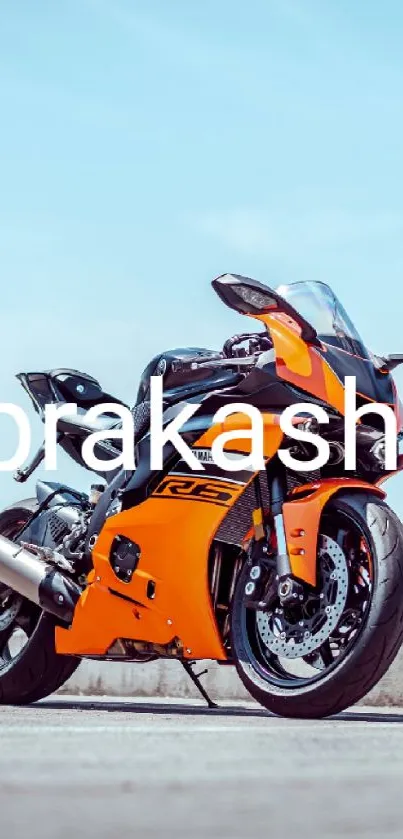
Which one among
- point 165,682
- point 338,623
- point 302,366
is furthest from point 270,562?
point 165,682

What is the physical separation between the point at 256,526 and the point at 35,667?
179 cm

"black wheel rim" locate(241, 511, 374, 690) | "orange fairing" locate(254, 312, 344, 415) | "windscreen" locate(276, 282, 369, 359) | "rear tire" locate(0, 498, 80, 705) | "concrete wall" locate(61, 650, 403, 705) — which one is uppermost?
"windscreen" locate(276, 282, 369, 359)

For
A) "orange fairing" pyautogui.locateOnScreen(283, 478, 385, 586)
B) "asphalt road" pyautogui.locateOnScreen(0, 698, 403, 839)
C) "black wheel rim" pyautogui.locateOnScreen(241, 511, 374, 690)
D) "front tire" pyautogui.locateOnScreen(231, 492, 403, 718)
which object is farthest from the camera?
"orange fairing" pyautogui.locateOnScreen(283, 478, 385, 586)

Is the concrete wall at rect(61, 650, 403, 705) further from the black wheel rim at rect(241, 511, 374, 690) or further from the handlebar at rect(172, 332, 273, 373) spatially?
the black wheel rim at rect(241, 511, 374, 690)

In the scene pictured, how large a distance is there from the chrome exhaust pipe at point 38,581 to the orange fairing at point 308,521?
1.45 metres

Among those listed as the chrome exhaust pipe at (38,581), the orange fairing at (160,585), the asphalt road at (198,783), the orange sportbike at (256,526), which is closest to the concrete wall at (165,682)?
the chrome exhaust pipe at (38,581)

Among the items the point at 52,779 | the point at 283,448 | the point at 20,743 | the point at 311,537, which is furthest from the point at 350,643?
the point at 52,779

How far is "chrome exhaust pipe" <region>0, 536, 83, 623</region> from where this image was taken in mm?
6777

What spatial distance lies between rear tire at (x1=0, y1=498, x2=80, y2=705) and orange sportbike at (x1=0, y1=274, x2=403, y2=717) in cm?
13

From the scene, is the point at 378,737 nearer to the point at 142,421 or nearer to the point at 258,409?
the point at 258,409

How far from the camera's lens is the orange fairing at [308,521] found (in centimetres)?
555

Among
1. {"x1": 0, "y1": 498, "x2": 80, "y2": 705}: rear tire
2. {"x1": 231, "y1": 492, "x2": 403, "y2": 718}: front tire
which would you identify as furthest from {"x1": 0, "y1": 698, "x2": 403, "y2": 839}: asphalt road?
{"x1": 0, "y1": 498, "x2": 80, "y2": 705}: rear tire

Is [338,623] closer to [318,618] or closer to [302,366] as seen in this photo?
[318,618]

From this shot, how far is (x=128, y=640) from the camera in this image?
21.2ft
